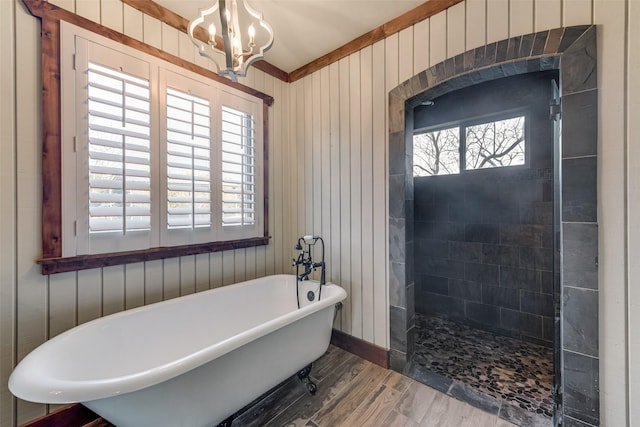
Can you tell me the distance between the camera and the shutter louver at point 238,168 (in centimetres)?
216

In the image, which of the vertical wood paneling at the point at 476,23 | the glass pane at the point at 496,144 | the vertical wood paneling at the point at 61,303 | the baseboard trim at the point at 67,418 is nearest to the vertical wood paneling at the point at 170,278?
the vertical wood paneling at the point at 61,303

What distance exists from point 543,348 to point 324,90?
310 centimetres

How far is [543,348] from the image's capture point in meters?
2.26

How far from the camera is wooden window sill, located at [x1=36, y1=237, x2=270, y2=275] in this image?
140 centimetres

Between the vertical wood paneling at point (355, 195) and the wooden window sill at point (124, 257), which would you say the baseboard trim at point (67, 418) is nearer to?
the wooden window sill at point (124, 257)

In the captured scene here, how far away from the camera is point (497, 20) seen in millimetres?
1509

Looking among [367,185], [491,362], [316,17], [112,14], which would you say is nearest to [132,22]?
[112,14]

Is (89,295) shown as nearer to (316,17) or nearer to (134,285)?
(134,285)

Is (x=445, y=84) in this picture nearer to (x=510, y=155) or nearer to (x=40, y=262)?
(x=510, y=155)

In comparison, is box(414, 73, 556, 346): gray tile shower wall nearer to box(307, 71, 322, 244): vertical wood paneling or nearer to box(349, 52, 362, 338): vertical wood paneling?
box(349, 52, 362, 338): vertical wood paneling

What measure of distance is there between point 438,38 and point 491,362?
2.52 meters

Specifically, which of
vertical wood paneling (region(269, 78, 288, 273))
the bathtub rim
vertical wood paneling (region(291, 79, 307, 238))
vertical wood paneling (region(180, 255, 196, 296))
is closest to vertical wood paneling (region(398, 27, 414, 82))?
vertical wood paneling (region(291, 79, 307, 238))

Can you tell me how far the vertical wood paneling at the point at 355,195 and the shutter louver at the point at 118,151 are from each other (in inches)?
60.6

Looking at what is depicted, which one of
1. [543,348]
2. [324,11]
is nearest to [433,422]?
[543,348]
